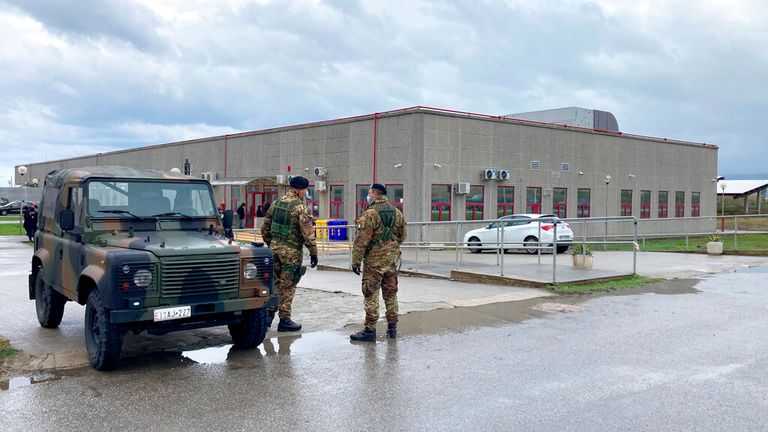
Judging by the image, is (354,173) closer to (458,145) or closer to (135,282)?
(458,145)

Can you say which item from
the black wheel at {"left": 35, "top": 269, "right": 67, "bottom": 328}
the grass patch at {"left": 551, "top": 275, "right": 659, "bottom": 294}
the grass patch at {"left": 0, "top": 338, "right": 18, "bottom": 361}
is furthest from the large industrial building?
the grass patch at {"left": 0, "top": 338, "right": 18, "bottom": 361}

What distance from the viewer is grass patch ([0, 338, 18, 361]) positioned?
7.10 metres

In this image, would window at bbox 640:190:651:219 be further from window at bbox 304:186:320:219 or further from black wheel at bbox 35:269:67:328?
black wheel at bbox 35:269:67:328

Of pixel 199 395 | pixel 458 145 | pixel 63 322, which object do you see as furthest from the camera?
pixel 458 145

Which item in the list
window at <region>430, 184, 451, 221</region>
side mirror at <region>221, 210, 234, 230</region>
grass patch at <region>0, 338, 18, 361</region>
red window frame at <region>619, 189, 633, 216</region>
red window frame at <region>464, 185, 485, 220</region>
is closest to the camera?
grass patch at <region>0, 338, 18, 361</region>

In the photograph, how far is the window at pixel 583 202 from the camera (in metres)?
34.1

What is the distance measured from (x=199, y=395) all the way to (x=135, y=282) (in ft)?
4.31

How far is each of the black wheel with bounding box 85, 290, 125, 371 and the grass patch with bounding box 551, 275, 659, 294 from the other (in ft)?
25.7

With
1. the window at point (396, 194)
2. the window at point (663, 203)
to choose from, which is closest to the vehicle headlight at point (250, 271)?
the window at point (396, 194)

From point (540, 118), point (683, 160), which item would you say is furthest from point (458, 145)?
point (683, 160)

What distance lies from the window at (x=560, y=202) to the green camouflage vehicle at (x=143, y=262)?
26.8m

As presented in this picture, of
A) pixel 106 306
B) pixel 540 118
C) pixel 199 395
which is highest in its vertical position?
pixel 540 118

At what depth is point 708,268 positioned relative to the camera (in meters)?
16.1

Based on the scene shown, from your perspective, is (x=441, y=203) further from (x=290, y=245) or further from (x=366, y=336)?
(x=366, y=336)
